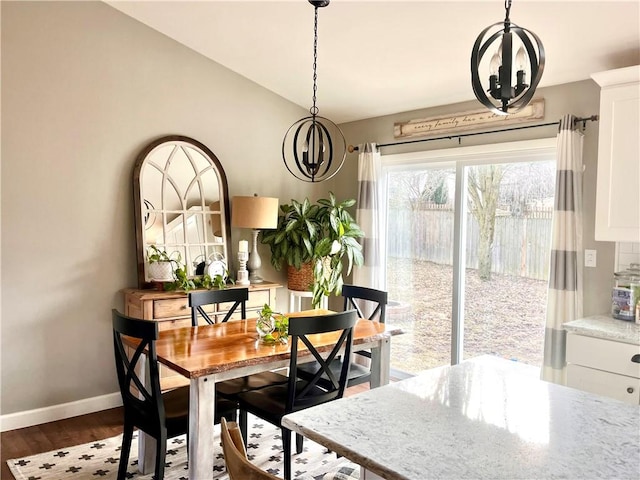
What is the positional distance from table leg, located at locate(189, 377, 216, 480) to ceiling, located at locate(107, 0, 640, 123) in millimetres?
2387

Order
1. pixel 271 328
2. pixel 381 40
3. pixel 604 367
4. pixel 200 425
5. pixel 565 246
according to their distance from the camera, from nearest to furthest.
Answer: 1. pixel 200 425
2. pixel 604 367
3. pixel 271 328
4. pixel 565 246
5. pixel 381 40

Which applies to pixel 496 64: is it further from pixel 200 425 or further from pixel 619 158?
pixel 200 425

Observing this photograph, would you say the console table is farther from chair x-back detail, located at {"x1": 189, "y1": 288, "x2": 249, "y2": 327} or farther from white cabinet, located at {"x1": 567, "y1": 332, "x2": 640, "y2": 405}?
white cabinet, located at {"x1": 567, "y1": 332, "x2": 640, "y2": 405}

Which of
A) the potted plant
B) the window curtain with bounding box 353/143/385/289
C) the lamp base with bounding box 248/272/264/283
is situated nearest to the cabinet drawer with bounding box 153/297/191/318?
the lamp base with bounding box 248/272/264/283

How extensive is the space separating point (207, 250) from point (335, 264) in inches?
43.8

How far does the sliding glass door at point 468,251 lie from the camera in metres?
3.76

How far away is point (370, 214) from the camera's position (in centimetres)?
474

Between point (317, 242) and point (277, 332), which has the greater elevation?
point (317, 242)

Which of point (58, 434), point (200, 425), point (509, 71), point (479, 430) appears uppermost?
point (509, 71)

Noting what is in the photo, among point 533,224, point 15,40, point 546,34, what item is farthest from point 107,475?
point 546,34

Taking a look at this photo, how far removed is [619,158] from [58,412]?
399 centimetres

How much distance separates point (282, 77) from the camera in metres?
4.52

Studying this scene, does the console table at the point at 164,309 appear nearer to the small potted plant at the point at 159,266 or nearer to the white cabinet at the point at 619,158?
the small potted plant at the point at 159,266

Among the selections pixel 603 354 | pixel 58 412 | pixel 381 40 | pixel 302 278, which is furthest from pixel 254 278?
pixel 603 354
